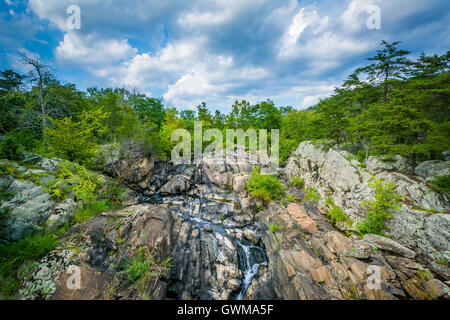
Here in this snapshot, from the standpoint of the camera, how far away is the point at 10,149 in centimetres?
577

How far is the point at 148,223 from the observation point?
665 cm

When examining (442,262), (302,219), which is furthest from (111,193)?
(442,262)

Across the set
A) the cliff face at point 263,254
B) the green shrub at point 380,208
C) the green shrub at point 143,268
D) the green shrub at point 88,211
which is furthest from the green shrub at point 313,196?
the green shrub at point 88,211

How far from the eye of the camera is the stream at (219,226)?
7307 millimetres

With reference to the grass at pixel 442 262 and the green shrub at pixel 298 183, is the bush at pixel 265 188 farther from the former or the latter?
the grass at pixel 442 262

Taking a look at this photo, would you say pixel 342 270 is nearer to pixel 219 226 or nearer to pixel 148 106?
pixel 219 226

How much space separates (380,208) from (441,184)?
273 cm

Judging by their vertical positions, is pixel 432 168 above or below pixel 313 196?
above

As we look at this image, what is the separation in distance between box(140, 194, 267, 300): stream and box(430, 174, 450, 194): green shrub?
9623mm

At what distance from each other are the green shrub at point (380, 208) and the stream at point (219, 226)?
615cm

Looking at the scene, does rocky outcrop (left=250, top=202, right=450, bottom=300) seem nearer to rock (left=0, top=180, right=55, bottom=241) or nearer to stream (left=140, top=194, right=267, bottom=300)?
stream (left=140, top=194, right=267, bottom=300)

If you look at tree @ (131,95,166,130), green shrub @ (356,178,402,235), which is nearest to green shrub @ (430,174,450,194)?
green shrub @ (356,178,402,235)

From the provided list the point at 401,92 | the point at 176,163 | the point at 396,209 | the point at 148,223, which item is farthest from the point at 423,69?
the point at 176,163
